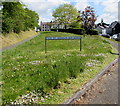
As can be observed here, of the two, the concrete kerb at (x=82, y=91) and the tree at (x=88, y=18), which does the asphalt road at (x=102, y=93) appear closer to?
the concrete kerb at (x=82, y=91)

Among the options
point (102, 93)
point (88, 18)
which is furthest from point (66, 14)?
point (102, 93)

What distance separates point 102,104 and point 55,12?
58.6 metres

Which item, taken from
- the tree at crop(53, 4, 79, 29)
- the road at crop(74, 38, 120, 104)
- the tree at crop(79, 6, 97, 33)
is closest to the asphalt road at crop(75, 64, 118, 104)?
the road at crop(74, 38, 120, 104)

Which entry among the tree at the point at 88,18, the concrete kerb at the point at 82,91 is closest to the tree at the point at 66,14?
the tree at the point at 88,18

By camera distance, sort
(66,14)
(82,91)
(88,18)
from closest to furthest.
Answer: (82,91)
(88,18)
(66,14)

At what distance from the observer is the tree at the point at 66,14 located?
58062 mm

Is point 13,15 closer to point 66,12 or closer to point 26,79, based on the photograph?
point 26,79

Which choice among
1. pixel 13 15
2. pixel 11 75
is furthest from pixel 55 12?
pixel 11 75

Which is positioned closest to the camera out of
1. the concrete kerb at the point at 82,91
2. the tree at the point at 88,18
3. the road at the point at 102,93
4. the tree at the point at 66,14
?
the concrete kerb at the point at 82,91

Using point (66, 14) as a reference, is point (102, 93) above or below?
below

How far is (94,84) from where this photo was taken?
16.9ft

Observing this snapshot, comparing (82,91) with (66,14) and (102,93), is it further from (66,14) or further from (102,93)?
(66,14)

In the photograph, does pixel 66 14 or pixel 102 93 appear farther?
pixel 66 14

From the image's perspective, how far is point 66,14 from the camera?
58125 mm
